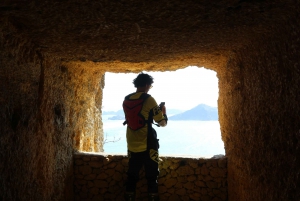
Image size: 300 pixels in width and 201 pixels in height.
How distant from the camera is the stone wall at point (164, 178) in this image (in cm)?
302

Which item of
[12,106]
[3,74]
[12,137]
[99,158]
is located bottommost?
[99,158]

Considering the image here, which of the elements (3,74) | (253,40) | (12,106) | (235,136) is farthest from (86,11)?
(235,136)

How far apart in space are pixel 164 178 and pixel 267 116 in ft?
5.63

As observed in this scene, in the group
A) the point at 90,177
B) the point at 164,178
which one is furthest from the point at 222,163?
the point at 90,177

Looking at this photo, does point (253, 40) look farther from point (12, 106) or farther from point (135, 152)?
point (12, 106)

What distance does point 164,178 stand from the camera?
3.11m

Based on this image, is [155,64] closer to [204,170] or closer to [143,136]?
[143,136]

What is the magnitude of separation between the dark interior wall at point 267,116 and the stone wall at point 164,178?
360 mm

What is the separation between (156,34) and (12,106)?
3.75 feet

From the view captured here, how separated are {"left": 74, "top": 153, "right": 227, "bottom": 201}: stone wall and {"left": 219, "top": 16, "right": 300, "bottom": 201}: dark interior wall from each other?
14.2 inches

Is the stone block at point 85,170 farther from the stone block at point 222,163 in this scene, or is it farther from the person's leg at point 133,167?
the stone block at point 222,163

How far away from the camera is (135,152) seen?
259cm

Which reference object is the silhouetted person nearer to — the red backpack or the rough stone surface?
the red backpack

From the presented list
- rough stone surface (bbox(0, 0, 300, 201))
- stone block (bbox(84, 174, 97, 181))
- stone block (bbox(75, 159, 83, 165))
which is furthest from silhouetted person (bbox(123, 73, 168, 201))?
stone block (bbox(75, 159, 83, 165))
